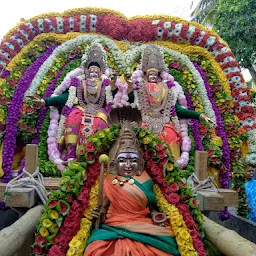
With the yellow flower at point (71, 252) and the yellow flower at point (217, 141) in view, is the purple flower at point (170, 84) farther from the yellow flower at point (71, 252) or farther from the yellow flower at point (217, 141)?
the yellow flower at point (71, 252)

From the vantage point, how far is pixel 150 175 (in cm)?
352

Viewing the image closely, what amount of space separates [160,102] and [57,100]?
161 centimetres

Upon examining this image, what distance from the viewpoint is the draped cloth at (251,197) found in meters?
6.54

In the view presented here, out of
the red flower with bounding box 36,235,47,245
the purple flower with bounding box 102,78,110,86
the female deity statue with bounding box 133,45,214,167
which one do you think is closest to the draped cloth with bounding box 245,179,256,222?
the female deity statue with bounding box 133,45,214,167

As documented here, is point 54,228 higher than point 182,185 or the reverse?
the reverse

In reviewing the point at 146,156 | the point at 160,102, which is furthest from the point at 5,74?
the point at 146,156

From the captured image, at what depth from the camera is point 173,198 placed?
327 centimetres

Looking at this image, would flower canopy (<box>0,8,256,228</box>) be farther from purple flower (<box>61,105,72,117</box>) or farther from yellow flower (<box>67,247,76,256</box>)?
yellow flower (<box>67,247,76,256</box>)

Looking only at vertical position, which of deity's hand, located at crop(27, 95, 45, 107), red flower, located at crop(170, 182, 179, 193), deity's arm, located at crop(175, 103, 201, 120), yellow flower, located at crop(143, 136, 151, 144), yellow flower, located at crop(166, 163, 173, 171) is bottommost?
red flower, located at crop(170, 182, 179, 193)

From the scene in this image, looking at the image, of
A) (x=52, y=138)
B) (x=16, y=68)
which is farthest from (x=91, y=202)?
(x=16, y=68)

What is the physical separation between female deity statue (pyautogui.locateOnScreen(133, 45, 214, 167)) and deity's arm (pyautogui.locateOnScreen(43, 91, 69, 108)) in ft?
3.71

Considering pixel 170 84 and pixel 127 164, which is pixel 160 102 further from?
pixel 127 164

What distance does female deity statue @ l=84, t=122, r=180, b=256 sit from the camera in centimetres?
282

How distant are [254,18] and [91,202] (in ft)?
22.7
